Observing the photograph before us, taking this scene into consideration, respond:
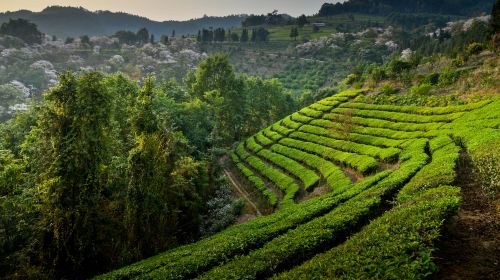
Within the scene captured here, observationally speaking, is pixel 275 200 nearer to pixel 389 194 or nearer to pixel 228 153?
pixel 389 194

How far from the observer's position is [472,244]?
16562 millimetres

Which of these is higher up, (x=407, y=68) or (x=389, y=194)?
(x=407, y=68)

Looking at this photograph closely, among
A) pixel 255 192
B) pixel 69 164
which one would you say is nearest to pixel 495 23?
pixel 255 192

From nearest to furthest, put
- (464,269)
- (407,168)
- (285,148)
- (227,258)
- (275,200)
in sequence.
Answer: (464,269), (227,258), (407,168), (275,200), (285,148)

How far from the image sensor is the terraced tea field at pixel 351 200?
15.6 meters

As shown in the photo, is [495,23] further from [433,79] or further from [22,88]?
[22,88]

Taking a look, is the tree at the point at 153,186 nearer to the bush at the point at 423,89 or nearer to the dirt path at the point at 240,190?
the dirt path at the point at 240,190

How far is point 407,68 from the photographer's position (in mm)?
70812

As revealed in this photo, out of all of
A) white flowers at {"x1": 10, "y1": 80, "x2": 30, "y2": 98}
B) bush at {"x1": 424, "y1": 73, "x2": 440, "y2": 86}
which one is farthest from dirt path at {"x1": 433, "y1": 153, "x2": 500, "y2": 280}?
white flowers at {"x1": 10, "y1": 80, "x2": 30, "y2": 98}

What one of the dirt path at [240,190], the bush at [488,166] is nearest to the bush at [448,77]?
the bush at [488,166]

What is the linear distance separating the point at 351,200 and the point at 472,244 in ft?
34.9

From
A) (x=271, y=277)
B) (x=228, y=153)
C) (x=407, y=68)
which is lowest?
(x=228, y=153)

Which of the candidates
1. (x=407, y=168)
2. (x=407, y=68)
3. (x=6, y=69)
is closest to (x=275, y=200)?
(x=407, y=168)

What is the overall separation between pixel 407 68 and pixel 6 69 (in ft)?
647
